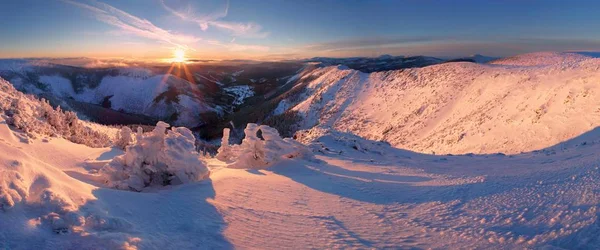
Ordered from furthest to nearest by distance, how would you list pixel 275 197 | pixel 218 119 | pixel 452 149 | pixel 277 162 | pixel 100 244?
pixel 218 119, pixel 452 149, pixel 277 162, pixel 275 197, pixel 100 244

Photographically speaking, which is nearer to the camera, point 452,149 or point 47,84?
point 452,149

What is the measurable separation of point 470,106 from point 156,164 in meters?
37.8

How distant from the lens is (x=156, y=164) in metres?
9.43

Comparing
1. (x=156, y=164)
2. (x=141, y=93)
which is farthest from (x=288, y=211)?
(x=141, y=93)

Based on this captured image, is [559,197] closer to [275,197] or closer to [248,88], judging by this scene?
[275,197]

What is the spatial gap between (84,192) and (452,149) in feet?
89.3

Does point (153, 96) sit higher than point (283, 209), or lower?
lower

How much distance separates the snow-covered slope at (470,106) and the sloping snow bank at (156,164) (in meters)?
20.7

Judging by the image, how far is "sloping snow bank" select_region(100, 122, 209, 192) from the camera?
8922 mm

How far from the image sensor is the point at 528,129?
939 inches

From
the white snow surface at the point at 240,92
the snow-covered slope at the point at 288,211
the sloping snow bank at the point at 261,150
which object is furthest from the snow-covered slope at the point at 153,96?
the snow-covered slope at the point at 288,211

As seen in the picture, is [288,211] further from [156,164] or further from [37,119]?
[37,119]

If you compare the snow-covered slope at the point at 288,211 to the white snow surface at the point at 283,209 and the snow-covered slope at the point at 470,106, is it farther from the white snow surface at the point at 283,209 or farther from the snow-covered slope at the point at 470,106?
the snow-covered slope at the point at 470,106

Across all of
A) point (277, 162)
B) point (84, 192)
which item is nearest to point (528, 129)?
point (277, 162)
